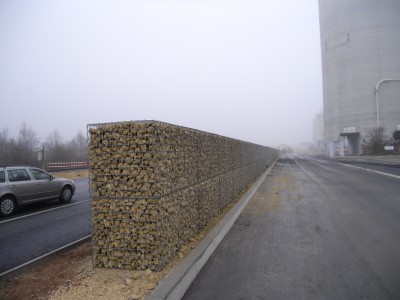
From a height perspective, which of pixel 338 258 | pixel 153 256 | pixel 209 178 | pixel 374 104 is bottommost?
pixel 338 258

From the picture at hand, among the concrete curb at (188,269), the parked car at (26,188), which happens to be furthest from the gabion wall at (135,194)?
the parked car at (26,188)

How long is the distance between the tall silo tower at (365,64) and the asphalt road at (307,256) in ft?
218

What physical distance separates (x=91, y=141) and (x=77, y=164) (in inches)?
1552

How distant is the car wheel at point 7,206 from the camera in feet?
35.0

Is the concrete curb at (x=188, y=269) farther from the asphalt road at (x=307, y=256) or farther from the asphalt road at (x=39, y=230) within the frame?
the asphalt road at (x=39, y=230)

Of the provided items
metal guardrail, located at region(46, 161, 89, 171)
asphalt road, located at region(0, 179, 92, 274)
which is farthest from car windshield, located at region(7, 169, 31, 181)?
metal guardrail, located at region(46, 161, 89, 171)

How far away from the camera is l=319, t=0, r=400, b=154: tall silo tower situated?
67.2m

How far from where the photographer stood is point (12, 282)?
4891 mm

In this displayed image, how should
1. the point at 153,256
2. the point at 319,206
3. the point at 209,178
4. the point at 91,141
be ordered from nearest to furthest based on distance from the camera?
the point at 153,256 → the point at 91,141 → the point at 209,178 → the point at 319,206

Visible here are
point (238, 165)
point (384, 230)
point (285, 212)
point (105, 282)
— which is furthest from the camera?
point (238, 165)

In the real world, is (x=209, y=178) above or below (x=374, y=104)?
below

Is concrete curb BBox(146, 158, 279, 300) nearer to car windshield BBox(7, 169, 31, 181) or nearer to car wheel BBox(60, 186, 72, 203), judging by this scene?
car windshield BBox(7, 169, 31, 181)

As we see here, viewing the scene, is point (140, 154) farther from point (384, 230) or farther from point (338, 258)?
point (384, 230)

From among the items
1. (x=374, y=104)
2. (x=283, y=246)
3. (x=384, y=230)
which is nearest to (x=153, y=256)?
(x=283, y=246)
